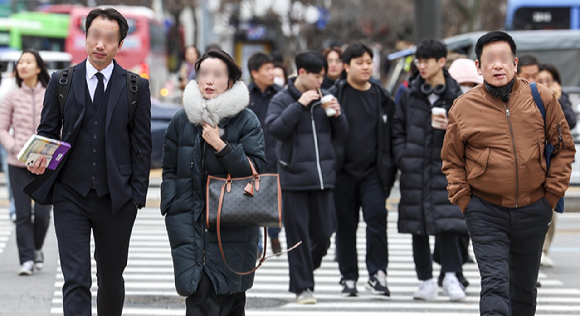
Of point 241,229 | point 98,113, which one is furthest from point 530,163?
point 98,113

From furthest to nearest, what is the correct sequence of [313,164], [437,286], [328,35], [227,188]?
[328,35] < [437,286] < [313,164] < [227,188]

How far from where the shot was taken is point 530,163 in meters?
5.31

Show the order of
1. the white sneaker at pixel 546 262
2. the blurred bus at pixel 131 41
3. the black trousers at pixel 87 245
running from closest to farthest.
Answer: the black trousers at pixel 87 245
the white sneaker at pixel 546 262
the blurred bus at pixel 131 41

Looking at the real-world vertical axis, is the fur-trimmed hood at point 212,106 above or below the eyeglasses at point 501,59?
below

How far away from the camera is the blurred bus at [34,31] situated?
111ft

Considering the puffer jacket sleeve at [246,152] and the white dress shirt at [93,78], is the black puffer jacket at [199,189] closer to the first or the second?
the puffer jacket sleeve at [246,152]

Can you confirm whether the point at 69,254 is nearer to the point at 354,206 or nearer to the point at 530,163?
the point at 530,163

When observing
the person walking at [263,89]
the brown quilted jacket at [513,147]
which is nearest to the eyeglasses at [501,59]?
the brown quilted jacket at [513,147]

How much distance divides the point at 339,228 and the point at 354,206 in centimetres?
22

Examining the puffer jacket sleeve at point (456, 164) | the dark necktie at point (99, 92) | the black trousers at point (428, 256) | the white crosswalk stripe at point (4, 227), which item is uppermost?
the dark necktie at point (99, 92)

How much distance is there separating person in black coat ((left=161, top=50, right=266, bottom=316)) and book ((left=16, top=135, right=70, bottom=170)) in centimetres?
56

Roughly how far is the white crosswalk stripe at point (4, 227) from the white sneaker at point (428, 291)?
458 centimetres

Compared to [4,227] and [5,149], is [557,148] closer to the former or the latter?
[5,149]

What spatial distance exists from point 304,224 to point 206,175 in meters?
2.35
